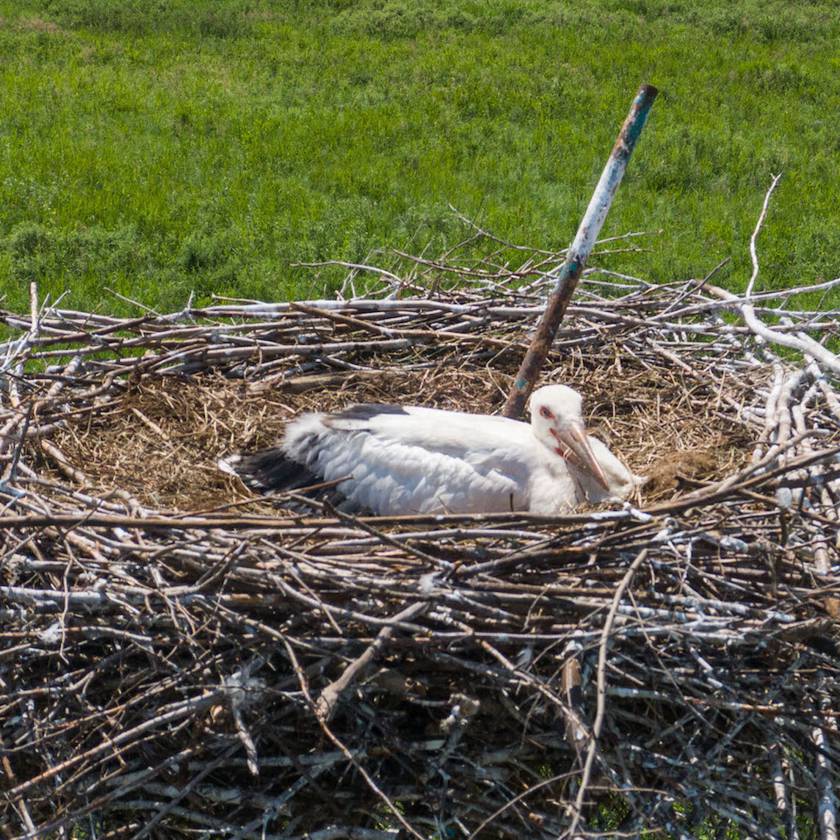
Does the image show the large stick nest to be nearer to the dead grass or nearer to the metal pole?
the dead grass

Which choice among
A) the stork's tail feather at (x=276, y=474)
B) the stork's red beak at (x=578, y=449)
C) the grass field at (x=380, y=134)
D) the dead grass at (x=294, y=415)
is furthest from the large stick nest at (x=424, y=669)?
the grass field at (x=380, y=134)

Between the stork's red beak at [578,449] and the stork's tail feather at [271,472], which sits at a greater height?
the stork's red beak at [578,449]

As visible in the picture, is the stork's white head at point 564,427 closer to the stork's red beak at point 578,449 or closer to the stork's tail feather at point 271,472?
the stork's red beak at point 578,449

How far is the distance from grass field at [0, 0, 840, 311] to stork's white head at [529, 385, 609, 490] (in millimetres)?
3950

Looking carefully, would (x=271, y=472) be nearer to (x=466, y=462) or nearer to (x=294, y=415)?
(x=294, y=415)

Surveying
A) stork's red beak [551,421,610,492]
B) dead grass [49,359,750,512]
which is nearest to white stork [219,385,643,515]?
stork's red beak [551,421,610,492]

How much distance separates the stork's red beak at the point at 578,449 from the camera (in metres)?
4.09

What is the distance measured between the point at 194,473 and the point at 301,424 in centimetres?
47

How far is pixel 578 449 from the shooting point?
13.6 ft

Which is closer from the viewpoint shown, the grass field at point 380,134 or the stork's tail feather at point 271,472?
the stork's tail feather at point 271,472

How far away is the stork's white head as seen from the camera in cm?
412

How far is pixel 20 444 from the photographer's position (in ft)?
12.0

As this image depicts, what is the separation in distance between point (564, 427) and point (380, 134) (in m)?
9.47

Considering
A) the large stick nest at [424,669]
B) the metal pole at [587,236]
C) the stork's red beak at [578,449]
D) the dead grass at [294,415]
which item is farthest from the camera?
the metal pole at [587,236]
